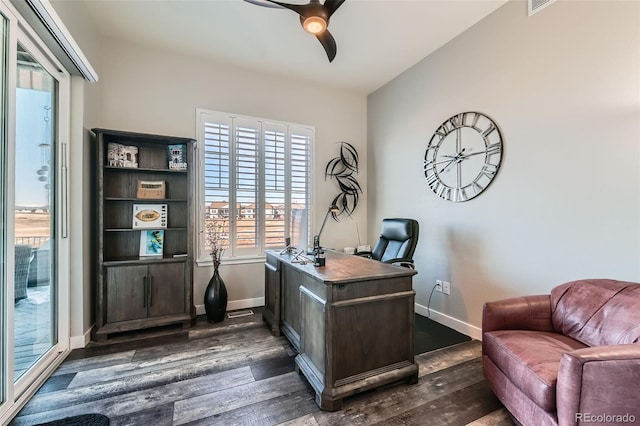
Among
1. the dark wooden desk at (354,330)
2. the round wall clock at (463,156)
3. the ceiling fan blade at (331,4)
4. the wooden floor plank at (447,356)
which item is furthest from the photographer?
the round wall clock at (463,156)

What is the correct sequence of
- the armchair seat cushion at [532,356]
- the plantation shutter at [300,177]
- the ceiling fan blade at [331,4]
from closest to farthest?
1. the armchair seat cushion at [532,356]
2. the ceiling fan blade at [331,4]
3. the plantation shutter at [300,177]

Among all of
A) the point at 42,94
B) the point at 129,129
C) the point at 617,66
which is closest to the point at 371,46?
the point at 617,66

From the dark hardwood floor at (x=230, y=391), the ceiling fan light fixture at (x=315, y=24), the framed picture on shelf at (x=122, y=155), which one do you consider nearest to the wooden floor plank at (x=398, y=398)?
the dark hardwood floor at (x=230, y=391)

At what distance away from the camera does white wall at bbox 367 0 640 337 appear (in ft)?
5.99

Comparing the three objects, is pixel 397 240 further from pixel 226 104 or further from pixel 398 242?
pixel 226 104

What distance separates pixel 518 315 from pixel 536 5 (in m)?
2.40

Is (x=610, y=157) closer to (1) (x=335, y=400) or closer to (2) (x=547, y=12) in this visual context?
(2) (x=547, y=12)

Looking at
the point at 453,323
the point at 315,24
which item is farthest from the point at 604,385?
the point at 315,24

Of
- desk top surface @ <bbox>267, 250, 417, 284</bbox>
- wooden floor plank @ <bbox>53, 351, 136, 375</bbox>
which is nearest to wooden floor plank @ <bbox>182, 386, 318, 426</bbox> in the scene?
desk top surface @ <bbox>267, 250, 417, 284</bbox>

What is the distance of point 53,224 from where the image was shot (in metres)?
2.29

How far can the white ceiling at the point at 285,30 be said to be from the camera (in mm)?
2453

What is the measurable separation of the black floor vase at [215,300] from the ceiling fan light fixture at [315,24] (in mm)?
2555

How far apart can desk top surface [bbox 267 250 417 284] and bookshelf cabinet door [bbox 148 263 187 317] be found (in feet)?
4.14

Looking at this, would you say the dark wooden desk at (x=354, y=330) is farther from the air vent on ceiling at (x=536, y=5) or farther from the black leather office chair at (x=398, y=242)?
the air vent on ceiling at (x=536, y=5)
